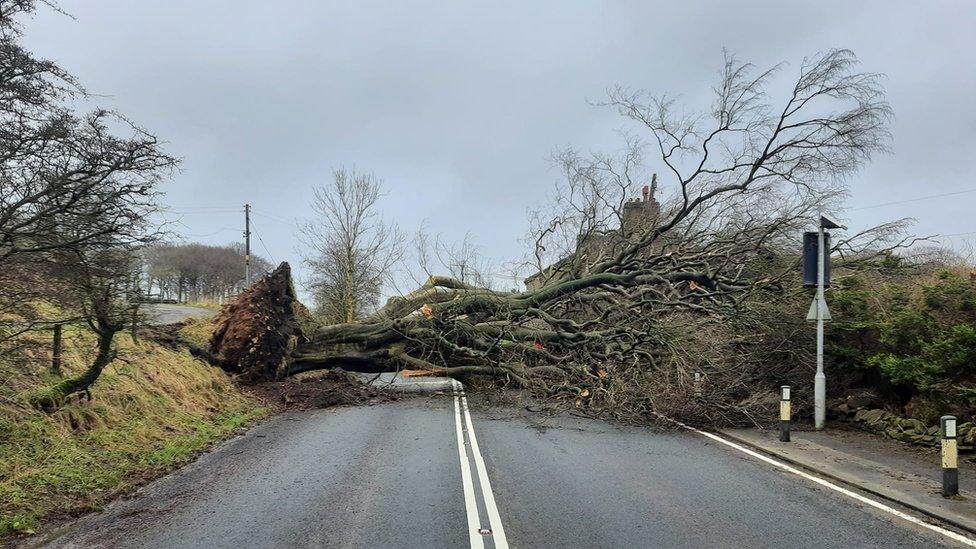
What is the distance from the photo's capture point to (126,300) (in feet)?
25.7

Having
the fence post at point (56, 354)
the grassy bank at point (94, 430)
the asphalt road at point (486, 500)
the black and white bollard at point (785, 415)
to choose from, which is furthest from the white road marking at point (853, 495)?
the fence post at point (56, 354)

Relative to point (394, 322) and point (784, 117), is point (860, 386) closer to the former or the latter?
point (784, 117)

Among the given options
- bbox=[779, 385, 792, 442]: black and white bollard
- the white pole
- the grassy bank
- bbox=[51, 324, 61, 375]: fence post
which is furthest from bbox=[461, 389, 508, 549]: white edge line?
the white pole

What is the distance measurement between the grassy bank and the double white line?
3508 millimetres

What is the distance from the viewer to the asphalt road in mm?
5023

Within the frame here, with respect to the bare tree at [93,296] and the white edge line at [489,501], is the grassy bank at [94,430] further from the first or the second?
the white edge line at [489,501]

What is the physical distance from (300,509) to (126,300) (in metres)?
3.97

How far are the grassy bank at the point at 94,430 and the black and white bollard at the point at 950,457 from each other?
829 centimetres

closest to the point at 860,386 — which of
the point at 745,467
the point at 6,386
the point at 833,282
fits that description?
the point at 833,282

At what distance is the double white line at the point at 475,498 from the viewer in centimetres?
493

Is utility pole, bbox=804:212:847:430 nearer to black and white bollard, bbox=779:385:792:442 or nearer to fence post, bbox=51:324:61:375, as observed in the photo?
black and white bollard, bbox=779:385:792:442

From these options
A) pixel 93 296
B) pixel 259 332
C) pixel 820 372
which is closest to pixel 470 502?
pixel 93 296

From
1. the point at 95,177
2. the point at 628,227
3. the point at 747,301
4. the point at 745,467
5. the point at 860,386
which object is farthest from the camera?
the point at 628,227

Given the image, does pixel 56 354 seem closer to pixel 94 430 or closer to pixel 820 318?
pixel 94 430
